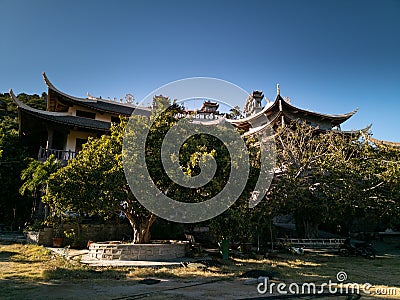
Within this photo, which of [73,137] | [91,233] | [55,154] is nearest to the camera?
[91,233]

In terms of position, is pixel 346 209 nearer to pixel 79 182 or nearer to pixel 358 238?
pixel 358 238

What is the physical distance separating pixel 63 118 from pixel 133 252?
31.7ft

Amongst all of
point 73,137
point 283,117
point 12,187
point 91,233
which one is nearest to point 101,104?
point 73,137

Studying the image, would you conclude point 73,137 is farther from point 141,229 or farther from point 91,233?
point 141,229

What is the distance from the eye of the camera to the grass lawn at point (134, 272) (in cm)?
617

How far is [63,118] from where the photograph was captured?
1595 centimetres

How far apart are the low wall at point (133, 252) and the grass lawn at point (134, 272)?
963 millimetres

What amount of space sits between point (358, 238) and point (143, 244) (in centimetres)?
1350

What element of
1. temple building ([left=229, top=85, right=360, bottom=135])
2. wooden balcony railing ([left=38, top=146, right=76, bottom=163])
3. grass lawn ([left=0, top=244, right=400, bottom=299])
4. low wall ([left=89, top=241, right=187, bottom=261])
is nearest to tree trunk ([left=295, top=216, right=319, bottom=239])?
grass lawn ([left=0, top=244, right=400, bottom=299])

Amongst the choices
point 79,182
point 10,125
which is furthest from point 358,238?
point 10,125

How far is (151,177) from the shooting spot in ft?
27.9

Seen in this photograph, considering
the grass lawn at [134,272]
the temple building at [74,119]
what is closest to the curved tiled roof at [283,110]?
the temple building at [74,119]

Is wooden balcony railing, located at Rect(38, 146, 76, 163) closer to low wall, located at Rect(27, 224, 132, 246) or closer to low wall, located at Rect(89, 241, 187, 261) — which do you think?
low wall, located at Rect(27, 224, 132, 246)

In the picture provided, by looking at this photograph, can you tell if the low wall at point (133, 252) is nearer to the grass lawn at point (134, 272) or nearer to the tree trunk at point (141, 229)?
the tree trunk at point (141, 229)
